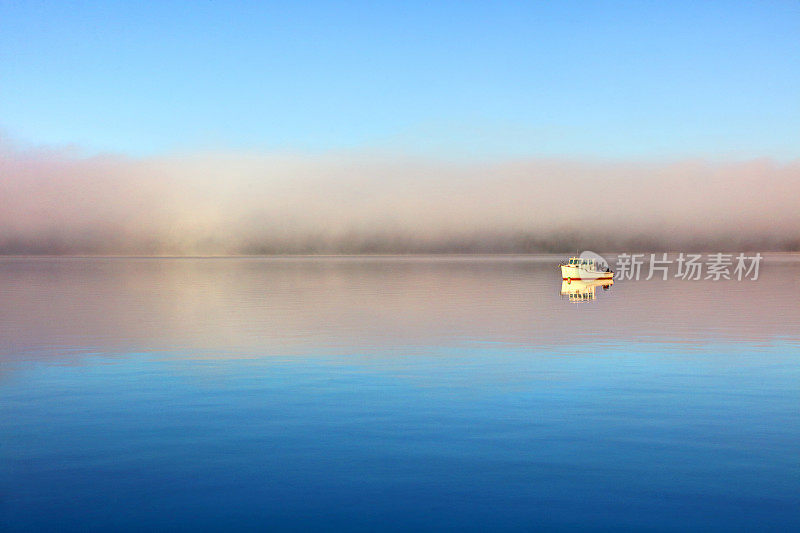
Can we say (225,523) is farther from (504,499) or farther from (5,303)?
(5,303)

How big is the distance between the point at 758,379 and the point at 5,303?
77.3 metres

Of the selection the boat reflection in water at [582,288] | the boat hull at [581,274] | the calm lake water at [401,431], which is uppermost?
the boat hull at [581,274]

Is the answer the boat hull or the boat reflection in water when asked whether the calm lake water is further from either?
the boat hull

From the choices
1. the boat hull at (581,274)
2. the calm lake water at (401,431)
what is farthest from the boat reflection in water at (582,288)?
the calm lake water at (401,431)

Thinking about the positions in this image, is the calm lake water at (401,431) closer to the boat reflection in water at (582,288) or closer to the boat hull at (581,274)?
the boat reflection in water at (582,288)

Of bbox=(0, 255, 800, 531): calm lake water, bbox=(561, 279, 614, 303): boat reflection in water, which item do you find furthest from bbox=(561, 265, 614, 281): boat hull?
bbox=(0, 255, 800, 531): calm lake water

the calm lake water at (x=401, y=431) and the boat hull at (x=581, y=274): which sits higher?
the boat hull at (x=581, y=274)

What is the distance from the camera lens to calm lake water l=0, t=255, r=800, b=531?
1611 centimetres

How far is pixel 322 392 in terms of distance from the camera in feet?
96.7

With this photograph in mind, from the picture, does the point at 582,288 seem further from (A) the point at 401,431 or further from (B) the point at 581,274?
(A) the point at 401,431

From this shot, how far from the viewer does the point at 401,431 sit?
22.9 m

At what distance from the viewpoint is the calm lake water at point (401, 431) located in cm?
1611

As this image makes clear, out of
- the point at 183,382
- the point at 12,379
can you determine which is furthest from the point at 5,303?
the point at 183,382

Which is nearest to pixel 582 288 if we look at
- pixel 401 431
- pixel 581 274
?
pixel 581 274
